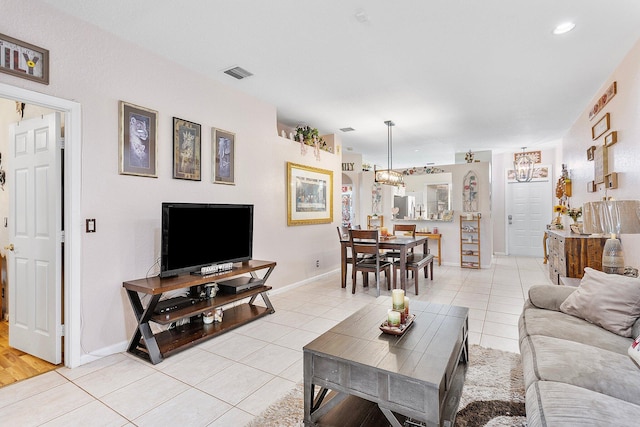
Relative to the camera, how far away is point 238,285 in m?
3.41

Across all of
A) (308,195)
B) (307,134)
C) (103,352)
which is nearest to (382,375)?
(103,352)

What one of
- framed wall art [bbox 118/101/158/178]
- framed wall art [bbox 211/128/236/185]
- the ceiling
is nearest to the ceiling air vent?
the ceiling

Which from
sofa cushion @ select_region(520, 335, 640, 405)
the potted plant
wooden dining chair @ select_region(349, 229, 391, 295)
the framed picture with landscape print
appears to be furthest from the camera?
the potted plant

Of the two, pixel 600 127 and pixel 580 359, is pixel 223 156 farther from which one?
pixel 600 127

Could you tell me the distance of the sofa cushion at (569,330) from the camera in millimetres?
1815

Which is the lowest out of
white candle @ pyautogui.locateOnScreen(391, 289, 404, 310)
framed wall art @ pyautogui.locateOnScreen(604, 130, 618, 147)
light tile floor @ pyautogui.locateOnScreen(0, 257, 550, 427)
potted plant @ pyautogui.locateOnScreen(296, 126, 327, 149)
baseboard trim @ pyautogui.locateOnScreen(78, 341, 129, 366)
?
light tile floor @ pyautogui.locateOnScreen(0, 257, 550, 427)

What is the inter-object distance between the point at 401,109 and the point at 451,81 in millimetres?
1049

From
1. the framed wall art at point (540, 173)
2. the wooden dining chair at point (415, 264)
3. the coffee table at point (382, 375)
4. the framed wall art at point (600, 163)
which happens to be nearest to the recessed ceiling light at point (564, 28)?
the framed wall art at point (600, 163)

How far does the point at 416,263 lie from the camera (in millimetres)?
4707

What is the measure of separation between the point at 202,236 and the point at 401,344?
2169mm

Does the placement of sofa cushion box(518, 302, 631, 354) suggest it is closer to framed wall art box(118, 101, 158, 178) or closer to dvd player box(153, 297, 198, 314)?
dvd player box(153, 297, 198, 314)

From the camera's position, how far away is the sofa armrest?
7.88 ft

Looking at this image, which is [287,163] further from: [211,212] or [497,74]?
[497,74]

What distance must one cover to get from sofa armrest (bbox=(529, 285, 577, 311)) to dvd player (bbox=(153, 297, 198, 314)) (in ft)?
9.83
